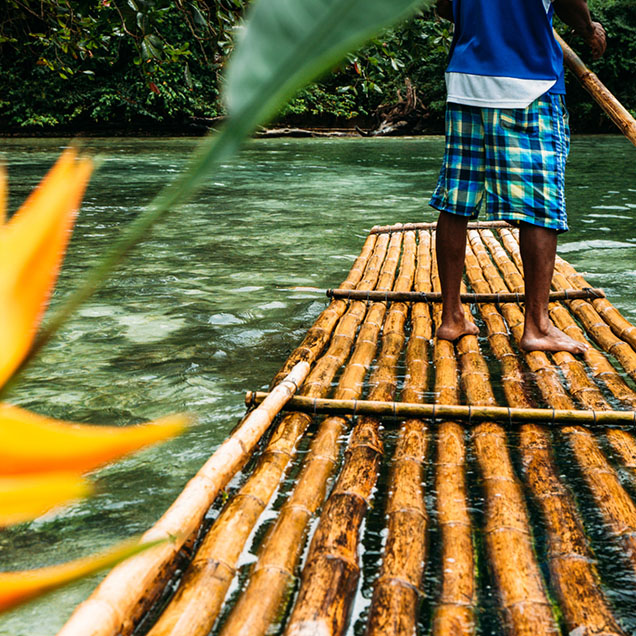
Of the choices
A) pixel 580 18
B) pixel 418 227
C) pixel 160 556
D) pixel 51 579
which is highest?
pixel 580 18

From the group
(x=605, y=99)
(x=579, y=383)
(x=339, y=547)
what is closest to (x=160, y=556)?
(x=339, y=547)

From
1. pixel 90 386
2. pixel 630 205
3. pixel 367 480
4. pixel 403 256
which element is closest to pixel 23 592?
pixel 367 480

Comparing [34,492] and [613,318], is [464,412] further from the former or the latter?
[34,492]

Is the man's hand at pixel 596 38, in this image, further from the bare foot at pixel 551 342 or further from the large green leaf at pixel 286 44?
the large green leaf at pixel 286 44

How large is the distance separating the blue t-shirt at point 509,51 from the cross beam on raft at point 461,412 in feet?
2.67

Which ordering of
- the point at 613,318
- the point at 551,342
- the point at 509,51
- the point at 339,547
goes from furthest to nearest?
the point at 613,318
the point at 551,342
the point at 509,51
the point at 339,547

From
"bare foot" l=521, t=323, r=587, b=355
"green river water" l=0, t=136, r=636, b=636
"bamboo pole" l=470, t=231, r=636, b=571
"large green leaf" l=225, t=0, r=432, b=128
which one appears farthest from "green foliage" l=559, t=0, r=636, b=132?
"large green leaf" l=225, t=0, r=432, b=128

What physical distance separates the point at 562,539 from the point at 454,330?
3.48ft

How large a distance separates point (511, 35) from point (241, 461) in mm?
1256

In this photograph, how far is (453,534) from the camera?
1.12 metres

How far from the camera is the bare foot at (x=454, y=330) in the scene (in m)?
2.11

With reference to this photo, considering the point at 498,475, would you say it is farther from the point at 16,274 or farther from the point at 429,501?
the point at 16,274

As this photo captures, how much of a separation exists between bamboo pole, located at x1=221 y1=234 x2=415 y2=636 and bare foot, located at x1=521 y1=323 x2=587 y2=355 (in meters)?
0.53

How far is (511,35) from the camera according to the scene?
1.82 meters
